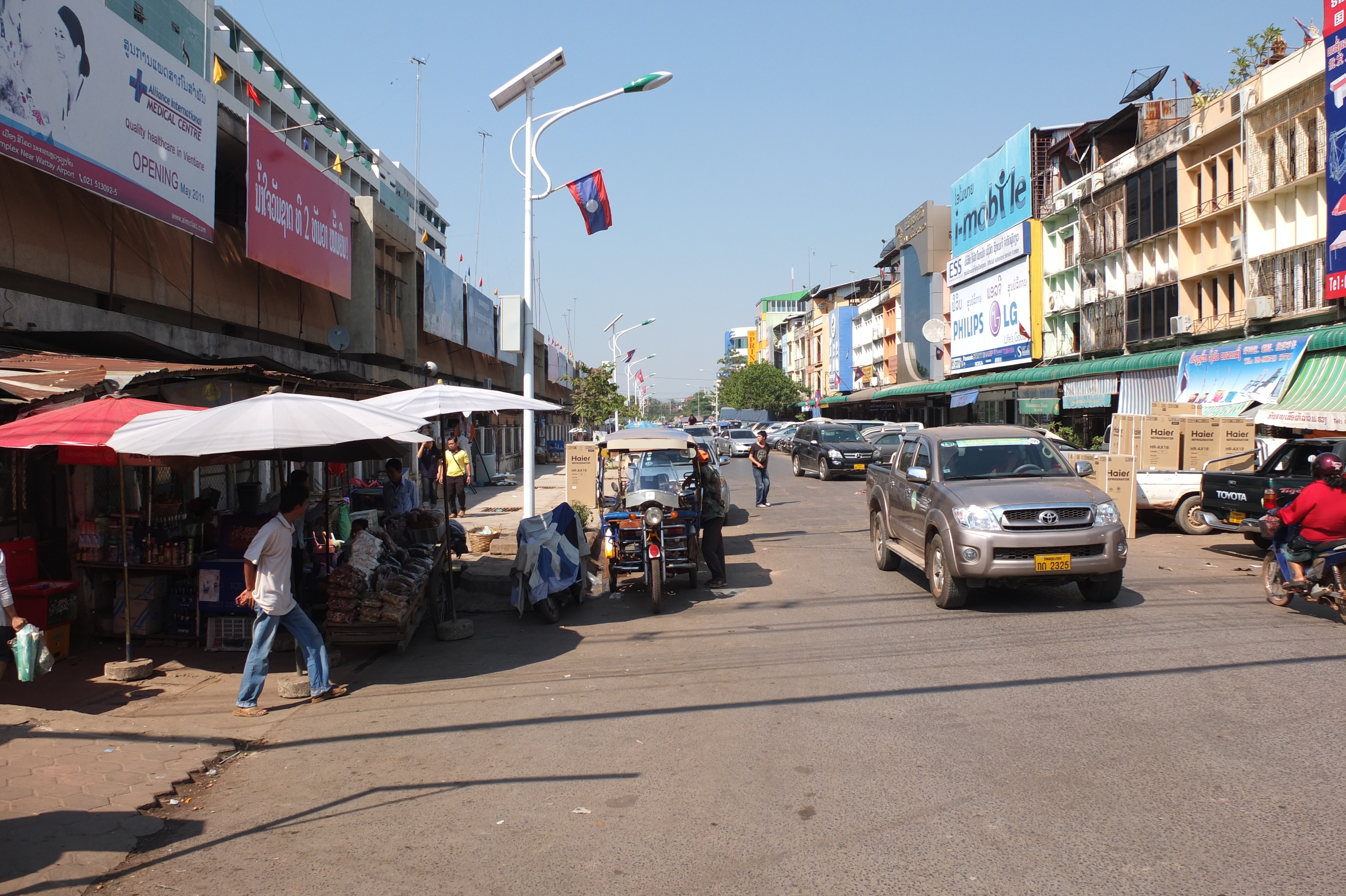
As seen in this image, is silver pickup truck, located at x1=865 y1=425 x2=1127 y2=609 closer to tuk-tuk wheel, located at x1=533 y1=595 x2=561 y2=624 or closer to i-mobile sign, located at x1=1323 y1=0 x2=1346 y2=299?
tuk-tuk wheel, located at x1=533 y1=595 x2=561 y2=624

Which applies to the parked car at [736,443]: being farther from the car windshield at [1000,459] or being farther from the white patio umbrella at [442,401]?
the white patio umbrella at [442,401]

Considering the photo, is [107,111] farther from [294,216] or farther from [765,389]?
[765,389]

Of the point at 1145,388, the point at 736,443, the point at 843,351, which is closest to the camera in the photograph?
the point at 1145,388

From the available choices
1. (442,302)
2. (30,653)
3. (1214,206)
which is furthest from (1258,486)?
(442,302)

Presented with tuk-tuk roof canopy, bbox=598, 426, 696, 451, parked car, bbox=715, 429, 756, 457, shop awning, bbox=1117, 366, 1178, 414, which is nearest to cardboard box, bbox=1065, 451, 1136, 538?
tuk-tuk roof canopy, bbox=598, 426, 696, 451

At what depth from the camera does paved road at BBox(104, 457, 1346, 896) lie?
13.1ft

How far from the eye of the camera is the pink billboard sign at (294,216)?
48.3 ft

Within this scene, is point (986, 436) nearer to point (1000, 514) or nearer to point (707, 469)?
point (1000, 514)

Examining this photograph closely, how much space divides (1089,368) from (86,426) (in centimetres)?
3276

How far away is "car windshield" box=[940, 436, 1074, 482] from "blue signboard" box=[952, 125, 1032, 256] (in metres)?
34.5

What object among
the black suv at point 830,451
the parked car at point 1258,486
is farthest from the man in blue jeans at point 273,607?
the black suv at point 830,451

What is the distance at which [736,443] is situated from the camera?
51.0 metres

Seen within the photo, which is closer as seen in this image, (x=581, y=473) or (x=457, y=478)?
(x=457, y=478)

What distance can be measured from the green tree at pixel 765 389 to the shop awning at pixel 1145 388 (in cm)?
6580
